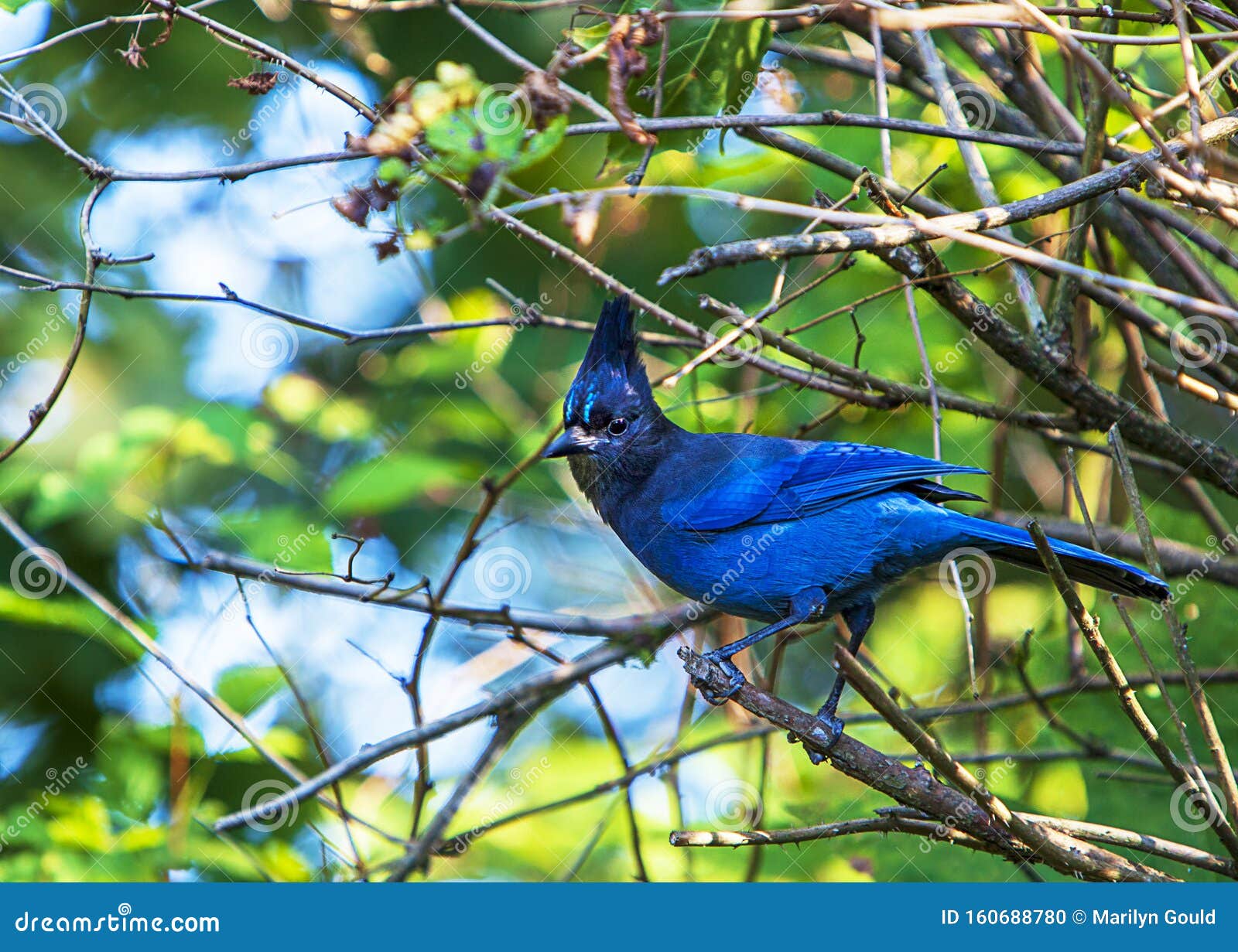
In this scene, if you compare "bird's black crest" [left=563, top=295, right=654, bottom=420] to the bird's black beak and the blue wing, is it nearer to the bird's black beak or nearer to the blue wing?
the bird's black beak

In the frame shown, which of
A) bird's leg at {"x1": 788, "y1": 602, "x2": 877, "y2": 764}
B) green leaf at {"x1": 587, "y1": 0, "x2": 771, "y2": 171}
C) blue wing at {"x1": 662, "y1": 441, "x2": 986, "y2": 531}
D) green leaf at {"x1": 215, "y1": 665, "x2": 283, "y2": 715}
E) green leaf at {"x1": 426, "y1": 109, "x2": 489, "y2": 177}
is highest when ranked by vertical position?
green leaf at {"x1": 587, "y1": 0, "x2": 771, "y2": 171}

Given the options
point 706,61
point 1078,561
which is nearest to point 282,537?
point 706,61

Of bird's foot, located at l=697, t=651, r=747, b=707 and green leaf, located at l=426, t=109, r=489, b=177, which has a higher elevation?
green leaf, located at l=426, t=109, r=489, b=177

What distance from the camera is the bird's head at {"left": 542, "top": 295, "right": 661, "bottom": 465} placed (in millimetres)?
4035

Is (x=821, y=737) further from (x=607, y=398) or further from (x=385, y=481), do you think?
(x=385, y=481)

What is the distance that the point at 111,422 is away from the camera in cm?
512

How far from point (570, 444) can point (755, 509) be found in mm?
719

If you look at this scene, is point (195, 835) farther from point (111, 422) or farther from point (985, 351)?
point (985, 351)

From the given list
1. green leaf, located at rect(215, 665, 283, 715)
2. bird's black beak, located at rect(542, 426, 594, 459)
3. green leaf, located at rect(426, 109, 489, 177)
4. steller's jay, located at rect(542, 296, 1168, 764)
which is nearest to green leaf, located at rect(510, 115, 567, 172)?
green leaf, located at rect(426, 109, 489, 177)

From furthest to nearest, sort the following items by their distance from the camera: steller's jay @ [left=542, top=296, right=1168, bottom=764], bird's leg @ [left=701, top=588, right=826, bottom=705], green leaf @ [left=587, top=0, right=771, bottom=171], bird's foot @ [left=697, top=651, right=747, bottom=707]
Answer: steller's jay @ [left=542, top=296, right=1168, bottom=764], bird's leg @ [left=701, top=588, right=826, bottom=705], green leaf @ [left=587, top=0, right=771, bottom=171], bird's foot @ [left=697, top=651, right=747, bottom=707]

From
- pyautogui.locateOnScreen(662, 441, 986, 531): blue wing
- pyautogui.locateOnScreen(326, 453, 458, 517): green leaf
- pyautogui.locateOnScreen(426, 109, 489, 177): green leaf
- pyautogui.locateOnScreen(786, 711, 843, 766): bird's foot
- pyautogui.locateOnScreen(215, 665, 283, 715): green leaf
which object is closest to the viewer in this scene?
pyautogui.locateOnScreen(426, 109, 489, 177): green leaf

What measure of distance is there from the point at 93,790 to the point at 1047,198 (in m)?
4.03

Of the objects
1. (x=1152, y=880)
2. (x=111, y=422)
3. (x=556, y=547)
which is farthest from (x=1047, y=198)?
(x=111, y=422)

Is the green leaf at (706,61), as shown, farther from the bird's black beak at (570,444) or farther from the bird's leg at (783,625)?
the bird's leg at (783,625)
